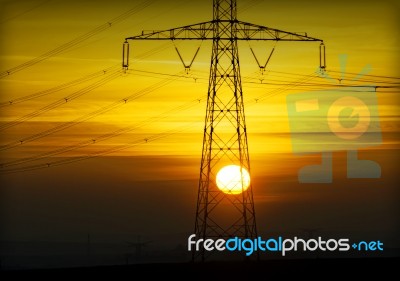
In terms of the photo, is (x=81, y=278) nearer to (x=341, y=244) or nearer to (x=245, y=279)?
(x=245, y=279)

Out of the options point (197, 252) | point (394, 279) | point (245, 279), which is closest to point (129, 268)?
point (245, 279)

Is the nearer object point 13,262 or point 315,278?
point 315,278

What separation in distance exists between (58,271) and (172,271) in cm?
323

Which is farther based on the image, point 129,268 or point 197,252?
point 197,252

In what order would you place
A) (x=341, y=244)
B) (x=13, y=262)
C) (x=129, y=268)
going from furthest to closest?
(x=13, y=262)
(x=341, y=244)
(x=129, y=268)

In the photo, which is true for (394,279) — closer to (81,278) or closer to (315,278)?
(315,278)

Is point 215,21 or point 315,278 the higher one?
point 215,21

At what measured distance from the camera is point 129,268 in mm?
25375

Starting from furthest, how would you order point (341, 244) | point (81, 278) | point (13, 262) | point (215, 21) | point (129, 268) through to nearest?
point (13, 262) < point (215, 21) < point (341, 244) < point (129, 268) < point (81, 278)

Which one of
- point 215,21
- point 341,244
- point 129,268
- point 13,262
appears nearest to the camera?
point 129,268

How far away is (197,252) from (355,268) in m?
6.02

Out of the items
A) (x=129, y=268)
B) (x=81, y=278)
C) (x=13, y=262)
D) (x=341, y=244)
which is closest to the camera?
(x=81, y=278)

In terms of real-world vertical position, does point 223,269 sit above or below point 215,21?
below

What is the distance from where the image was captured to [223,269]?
25250 mm
